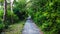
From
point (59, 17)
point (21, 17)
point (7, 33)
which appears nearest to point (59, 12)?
point (59, 17)

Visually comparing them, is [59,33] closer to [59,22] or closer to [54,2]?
[59,22]

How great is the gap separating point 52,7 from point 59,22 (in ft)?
5.79

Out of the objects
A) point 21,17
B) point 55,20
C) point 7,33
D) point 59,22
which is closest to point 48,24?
point 55,20

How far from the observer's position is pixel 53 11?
14.1 meters

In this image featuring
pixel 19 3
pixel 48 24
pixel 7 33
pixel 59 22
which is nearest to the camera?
pixel 59 22

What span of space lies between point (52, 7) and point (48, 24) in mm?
1613

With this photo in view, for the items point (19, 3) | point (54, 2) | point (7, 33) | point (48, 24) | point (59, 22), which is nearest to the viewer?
point (59, 22)

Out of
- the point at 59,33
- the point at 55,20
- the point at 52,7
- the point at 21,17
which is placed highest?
the point at 52,7

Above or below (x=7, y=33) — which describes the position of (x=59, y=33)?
above

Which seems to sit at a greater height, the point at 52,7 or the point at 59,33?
Answer: the point at 52,7

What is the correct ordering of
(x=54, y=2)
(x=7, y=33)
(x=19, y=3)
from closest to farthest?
(x=54, y=2) → (x=7, y=33) → (x=19, y=3)

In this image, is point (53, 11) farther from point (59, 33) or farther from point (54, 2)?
point (59, 33)

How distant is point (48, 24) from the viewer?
14.6 m

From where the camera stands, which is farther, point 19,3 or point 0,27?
point 19,3
